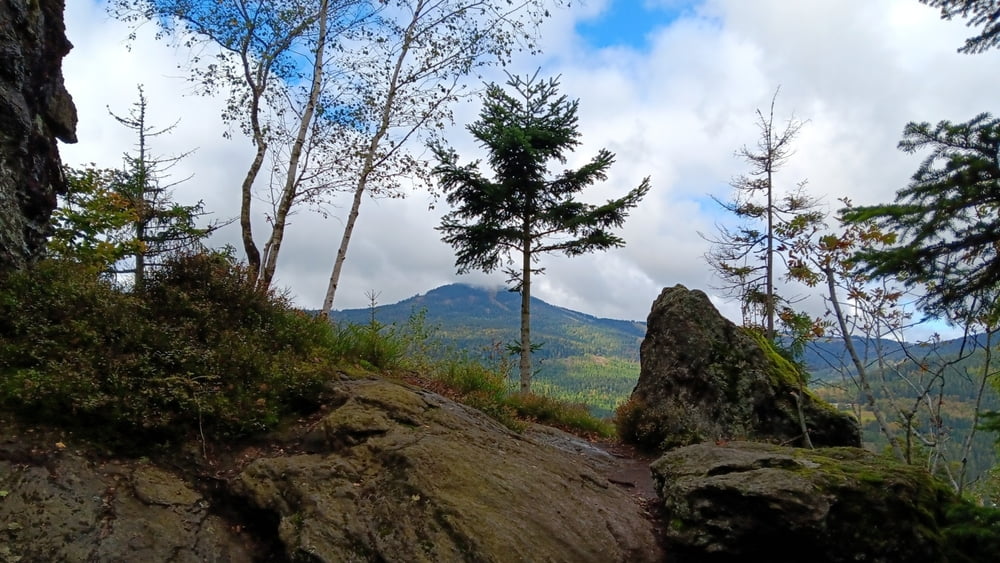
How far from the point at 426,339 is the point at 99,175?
8.13 metres

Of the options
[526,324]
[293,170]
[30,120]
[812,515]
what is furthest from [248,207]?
[812,515]

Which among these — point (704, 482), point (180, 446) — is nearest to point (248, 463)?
point (180, 446)

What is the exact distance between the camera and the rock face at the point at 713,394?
9.42 meters

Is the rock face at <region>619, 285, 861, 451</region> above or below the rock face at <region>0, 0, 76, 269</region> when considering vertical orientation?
below

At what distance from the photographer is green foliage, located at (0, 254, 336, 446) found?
13.9ft

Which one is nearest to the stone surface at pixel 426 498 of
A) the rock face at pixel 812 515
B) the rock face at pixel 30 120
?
the rock face at pixel 812 515

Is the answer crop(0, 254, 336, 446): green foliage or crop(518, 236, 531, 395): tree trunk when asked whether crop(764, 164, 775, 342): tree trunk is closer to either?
crop(518, 236, 531, 395): tree trunk

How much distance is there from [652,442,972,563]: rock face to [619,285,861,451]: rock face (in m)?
4.53

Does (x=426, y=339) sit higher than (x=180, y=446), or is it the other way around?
(x=426, y=339)

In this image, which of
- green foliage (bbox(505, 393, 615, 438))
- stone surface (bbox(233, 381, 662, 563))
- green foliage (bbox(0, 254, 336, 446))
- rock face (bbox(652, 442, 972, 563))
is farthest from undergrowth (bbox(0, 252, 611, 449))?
green foliage (bbox(505, 393, 615, 438))

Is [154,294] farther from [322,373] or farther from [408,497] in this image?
[408,497]

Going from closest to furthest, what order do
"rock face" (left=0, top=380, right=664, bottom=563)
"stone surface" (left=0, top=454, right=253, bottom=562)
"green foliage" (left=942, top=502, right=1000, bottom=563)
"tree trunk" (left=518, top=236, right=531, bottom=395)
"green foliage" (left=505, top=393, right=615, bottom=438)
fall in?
"stone surface" (left=0, top=454, right=253, bottom=562), "rock face" (left=0, top=380, right=664, bottom=563), "green foliage" (left=942, top=502, right=1000, bottom=563), "green foliage" (left=505, top=393, right=615, bottom=438), "tree trunk" (left=518, top=236, right=531, bottom=395)

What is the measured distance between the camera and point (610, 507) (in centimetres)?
534

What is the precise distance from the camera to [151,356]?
491cm
